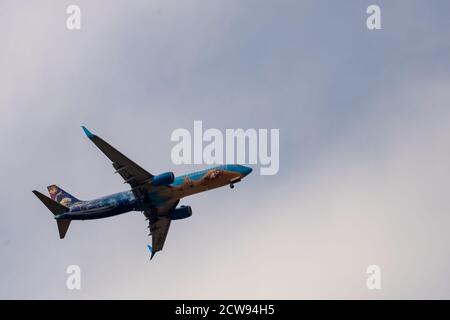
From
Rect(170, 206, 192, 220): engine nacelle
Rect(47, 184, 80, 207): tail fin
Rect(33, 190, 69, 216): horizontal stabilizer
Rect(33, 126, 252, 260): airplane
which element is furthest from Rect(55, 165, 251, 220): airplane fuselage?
Rect(170, 206, 192, 220): engine nacelle

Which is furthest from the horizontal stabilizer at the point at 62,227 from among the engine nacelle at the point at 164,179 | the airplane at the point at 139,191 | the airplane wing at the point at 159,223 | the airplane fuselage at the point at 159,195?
the engine nacelle at the point at 164,179

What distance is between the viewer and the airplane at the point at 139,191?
102 meters

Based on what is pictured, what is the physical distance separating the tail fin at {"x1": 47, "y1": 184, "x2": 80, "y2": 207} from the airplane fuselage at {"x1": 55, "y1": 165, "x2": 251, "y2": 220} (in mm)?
3455

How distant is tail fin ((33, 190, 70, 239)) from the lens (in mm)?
105794

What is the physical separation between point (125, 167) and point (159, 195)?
653cm

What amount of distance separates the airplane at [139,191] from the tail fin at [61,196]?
29cm

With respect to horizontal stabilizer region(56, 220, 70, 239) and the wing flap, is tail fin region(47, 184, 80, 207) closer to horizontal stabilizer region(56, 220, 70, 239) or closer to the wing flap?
horizontal stabilizer region(56, 220, 70, 239)

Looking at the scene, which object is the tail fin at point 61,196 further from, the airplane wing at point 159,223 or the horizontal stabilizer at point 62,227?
the airplane wing at point 159,223

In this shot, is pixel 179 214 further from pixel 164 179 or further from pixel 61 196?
pixel 61 196

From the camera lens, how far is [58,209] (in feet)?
352

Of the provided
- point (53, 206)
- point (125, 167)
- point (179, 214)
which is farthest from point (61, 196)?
point (179, 214)

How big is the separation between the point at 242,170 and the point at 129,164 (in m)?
14.1
